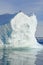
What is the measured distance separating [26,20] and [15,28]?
78 centimetres

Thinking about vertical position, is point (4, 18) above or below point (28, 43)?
above

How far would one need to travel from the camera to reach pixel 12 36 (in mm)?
15617

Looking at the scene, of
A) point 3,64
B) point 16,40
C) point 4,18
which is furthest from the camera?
point 4,18

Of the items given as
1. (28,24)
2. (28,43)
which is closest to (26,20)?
(28,24)

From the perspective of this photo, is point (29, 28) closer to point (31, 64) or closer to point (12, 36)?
point (12, 36)

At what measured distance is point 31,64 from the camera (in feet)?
34.0

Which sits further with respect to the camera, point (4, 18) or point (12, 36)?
point (4, 18)

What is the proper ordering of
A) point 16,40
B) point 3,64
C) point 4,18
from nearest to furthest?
1. point 3,64
2. point 16,40
3. point 4,18

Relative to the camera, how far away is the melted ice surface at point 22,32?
51.1ft

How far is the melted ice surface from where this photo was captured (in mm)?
15586

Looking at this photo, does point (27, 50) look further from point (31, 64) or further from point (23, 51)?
point (31, 64)

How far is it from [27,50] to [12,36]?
118cm

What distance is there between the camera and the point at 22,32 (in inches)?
623

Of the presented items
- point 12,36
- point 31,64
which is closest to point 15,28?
point 12,36
